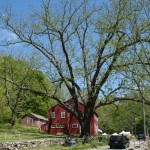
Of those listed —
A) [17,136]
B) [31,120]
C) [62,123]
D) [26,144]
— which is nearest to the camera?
[26,144]

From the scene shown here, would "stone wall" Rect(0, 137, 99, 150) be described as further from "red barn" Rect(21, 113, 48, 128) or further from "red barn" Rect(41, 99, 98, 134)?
"red barn" Rect(21, 113, 48, 128)

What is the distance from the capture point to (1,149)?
2406 centimetres

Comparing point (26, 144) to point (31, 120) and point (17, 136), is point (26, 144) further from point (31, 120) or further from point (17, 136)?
point (31, 120)

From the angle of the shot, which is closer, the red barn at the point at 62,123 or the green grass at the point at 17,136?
the green grass at the point at 17,136

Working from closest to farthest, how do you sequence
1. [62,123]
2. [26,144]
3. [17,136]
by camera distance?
[26,144]
[17,136]
[62,123]

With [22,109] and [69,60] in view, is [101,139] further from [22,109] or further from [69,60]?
[22,109]

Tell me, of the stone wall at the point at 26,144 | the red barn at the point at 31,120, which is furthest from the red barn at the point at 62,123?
the stone wall at the point at 26,144

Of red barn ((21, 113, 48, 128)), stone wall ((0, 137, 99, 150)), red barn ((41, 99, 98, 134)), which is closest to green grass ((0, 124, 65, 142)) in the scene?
stone wall ((0, 137, 99, 150))

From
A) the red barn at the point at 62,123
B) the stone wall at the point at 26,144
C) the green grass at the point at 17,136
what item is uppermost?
the red barn at the point at 62,123

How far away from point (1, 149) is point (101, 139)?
2506 centimetres

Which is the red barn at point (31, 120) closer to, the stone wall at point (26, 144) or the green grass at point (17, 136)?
the green grass at point (17, 136)

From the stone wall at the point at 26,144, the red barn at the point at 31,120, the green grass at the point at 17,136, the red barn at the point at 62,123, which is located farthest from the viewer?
the red barn at the point at 31,120

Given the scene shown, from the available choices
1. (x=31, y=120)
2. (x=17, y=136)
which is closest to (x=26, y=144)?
(x=17, y=136)

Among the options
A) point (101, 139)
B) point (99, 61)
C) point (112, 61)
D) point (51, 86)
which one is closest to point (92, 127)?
point (101, 139)
